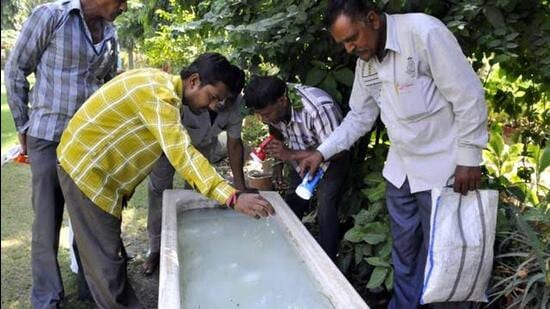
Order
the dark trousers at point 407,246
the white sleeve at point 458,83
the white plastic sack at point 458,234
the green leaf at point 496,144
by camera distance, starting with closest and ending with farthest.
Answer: the white sleeve at point 458,83
the white plastic sack at point 458,234
the dark trousers at point 407,246
the green leaf at point 496,144

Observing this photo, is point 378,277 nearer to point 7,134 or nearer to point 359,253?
point 359,253

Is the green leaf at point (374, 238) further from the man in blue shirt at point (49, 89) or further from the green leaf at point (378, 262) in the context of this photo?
the man in blue shirt at point (49, 89)

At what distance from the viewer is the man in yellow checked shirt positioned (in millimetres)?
2061

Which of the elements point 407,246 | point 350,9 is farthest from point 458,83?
point 407,246

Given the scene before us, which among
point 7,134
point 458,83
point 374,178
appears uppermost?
point 458,83

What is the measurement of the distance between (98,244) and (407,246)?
1.44 metres

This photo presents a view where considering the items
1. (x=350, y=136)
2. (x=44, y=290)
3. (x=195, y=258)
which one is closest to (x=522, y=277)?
(x=350, y=136)

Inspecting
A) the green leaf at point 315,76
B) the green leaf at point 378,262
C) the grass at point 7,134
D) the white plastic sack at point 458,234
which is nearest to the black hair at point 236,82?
the green leaf at point 315,76

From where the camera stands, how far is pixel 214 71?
7.20ft

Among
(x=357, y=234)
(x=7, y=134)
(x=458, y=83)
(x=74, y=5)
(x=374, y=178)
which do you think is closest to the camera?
(x=458, y=83)

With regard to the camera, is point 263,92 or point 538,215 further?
point 263,92

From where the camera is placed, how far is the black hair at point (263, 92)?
2.62 meters

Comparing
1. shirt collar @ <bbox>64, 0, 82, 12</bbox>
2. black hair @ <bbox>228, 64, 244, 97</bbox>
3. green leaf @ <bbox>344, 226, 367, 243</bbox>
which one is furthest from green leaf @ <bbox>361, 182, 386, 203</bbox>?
shirt collar @ <bbox>64, 0, 82, 12</bbox>

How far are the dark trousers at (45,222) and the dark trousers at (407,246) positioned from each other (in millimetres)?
1680
